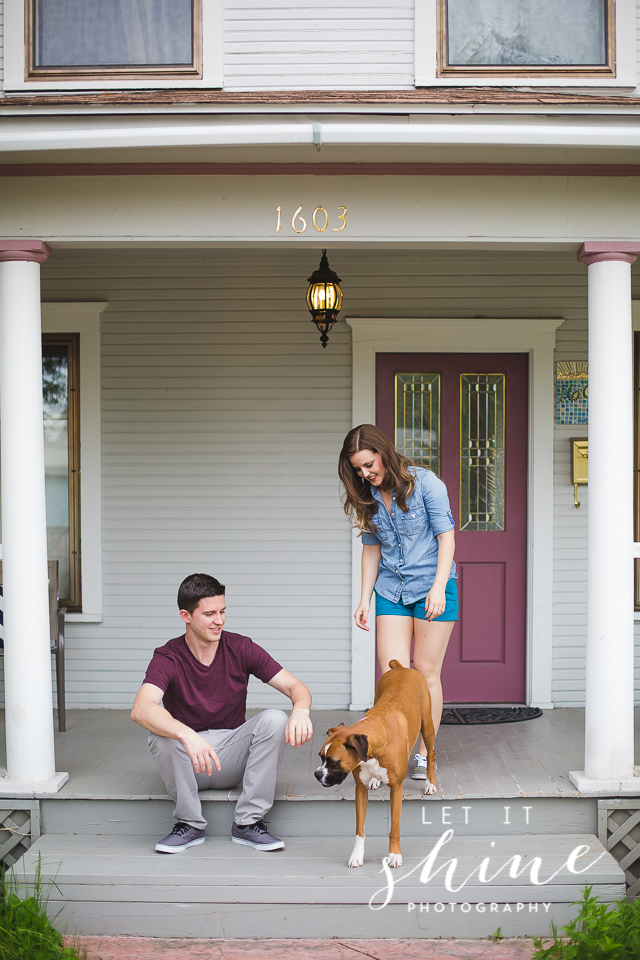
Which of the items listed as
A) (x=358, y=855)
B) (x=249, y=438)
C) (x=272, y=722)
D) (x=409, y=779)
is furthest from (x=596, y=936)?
(x=249, y=438)

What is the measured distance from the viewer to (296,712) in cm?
344

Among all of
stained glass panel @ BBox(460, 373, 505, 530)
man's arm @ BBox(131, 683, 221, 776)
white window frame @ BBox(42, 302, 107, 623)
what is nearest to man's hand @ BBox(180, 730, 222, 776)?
man's arm @ BBox(131, 683, 221, 776)

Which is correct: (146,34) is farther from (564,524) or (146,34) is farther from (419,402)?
(564,524)

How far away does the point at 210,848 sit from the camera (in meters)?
3.58

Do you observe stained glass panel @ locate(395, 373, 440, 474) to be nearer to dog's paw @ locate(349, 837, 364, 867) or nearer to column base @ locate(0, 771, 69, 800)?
dog's paw @ locate(349, 837, 364, 867)

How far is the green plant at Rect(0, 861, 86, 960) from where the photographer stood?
10.0 ft

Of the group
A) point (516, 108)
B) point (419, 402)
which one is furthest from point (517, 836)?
point (516, 108)

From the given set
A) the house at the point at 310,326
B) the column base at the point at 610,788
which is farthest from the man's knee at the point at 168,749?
the column base at the point at 610,788

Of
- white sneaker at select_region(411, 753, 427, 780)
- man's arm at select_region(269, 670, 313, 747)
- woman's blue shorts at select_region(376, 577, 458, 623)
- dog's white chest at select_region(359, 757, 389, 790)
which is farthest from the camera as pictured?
white sneaker at select_region(411, 753, 427, 780)

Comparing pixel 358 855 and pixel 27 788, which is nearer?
pixel 358 855

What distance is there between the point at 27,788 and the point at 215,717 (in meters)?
0.96

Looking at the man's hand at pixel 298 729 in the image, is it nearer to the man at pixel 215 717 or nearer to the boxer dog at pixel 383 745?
the man at pixel 215 717

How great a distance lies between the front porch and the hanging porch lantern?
247 cm

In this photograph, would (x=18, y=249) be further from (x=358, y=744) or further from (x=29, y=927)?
(x=29, y=927)
